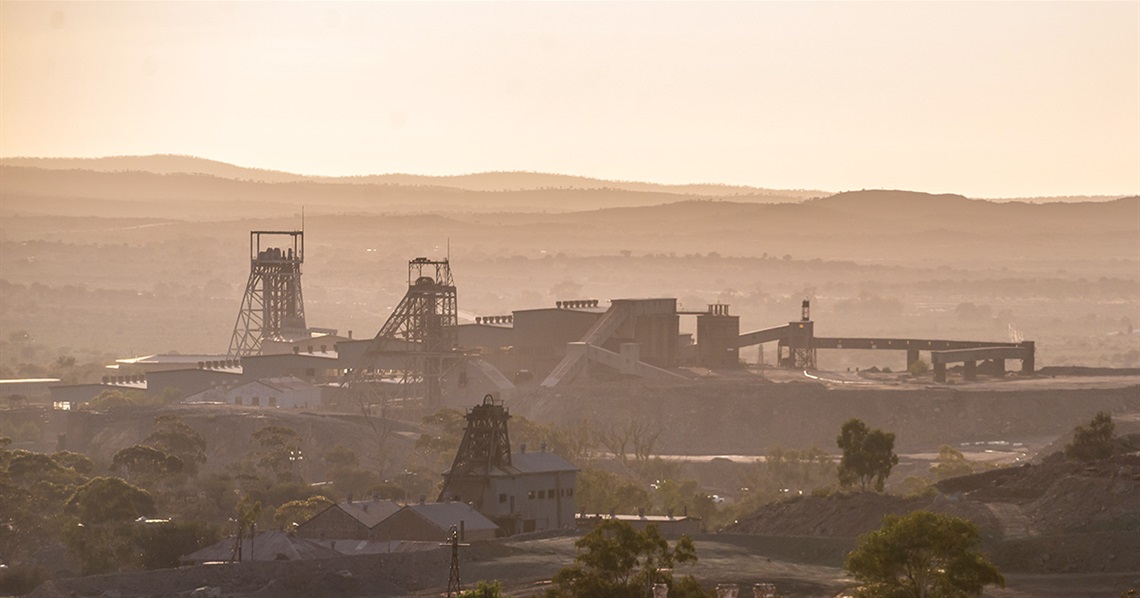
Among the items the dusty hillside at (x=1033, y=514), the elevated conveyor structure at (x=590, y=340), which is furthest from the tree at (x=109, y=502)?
the elevated conveyor structure at (x=590, y=340)

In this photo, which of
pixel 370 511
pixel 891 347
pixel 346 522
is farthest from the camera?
pixel 891 347

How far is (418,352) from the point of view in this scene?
144375 millimetres

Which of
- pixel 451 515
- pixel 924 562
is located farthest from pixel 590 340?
pixel 924 562

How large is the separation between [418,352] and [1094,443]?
5916 centimetres

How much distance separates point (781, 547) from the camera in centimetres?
8356

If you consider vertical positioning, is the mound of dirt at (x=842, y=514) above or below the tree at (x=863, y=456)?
below

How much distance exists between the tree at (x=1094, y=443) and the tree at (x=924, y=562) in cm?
3330

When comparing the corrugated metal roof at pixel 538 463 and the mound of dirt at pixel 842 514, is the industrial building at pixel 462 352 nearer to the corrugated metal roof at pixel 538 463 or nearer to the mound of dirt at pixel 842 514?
the corrugated metal roof at pixel 538 463

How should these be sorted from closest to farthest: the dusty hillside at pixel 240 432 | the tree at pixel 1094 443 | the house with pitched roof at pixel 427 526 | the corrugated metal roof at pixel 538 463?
the house with pitched roof at pixel 427 526 → the corrugated metal roof at pixel 538 463 → the tree at pixel 1094 443 → the dusty hillside at pixel 240 432

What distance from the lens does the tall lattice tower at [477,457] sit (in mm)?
89375

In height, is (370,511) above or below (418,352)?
below

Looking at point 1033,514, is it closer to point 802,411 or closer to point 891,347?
point 802,411

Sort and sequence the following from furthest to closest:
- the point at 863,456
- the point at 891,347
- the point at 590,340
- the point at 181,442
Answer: the point at 891,347
the point at 590,340
the point at 181,442
the point at 863,456

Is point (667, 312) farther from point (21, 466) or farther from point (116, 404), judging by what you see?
point (21, 466)
